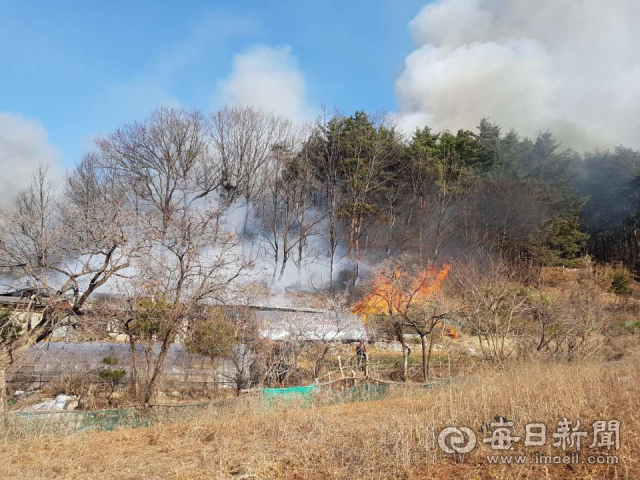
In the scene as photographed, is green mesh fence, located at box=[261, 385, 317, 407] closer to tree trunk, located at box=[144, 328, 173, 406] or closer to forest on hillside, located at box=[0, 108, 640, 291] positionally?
tree trunk, located at box=[144, 328, 173, 406]

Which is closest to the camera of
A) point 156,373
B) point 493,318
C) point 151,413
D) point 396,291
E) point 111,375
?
point 151,413

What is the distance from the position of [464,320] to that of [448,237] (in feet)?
58.9

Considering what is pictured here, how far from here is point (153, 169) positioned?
32219 millimetres

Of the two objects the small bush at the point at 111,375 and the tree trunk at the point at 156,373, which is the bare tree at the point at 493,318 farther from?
the small bush at the point at 111,375

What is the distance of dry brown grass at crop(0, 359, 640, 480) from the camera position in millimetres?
5684

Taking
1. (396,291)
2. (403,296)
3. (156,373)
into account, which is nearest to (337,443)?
(156,373)

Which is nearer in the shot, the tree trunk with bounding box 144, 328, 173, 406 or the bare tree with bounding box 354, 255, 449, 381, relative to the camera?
the tree trunk with bounding box 144, 328, 173, 406

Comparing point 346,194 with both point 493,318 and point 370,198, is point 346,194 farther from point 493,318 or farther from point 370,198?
point 493,318

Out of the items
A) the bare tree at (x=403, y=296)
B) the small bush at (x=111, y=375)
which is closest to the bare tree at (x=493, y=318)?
the bare tree at (x=403, y=296)

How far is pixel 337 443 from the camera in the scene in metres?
7.04

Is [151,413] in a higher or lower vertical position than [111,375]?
lower

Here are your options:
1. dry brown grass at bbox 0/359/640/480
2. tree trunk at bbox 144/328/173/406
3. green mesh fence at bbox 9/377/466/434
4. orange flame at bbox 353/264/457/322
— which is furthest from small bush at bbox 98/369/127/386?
orange flame at bbox 353/264/457/322

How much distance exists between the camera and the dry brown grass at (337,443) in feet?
18.6

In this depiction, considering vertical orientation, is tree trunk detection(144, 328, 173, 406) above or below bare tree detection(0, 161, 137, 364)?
below
